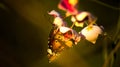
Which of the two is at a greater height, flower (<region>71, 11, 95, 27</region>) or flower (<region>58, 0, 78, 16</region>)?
flower (<region>58, 0, 78, 16</region>)

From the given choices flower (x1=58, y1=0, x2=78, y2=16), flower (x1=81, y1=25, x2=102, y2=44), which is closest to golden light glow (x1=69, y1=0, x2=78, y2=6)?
flower (x1=58, y1=0, x2=78, y2=16)

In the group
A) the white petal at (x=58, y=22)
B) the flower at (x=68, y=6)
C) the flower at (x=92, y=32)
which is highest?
the flower at (x=68, y=6)

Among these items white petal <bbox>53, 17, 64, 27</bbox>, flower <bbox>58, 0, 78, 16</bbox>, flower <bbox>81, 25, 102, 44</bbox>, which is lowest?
flower <bbox>81, 25, 102, 44</bbox>

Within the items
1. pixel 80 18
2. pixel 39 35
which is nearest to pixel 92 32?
pixel 80 18

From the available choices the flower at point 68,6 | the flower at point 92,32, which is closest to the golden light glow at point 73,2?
the flower at point 68,6

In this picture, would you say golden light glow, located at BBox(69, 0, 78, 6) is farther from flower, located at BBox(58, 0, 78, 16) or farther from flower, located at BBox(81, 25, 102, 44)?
flower, located at BBox(81, 25, 102, 44)

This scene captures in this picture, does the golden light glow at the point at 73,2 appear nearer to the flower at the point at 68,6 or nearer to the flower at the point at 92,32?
the flower at the point at 68,6

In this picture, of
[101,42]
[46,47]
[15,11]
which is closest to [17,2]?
[15,11]
